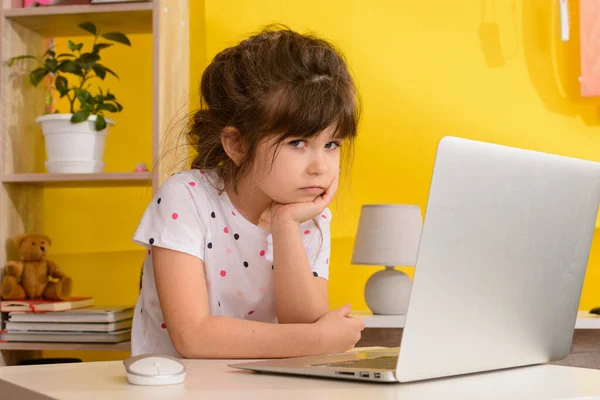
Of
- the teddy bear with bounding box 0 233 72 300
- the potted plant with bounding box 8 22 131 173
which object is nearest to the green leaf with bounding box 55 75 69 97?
the potted plant with bounding box 8 22 131 173

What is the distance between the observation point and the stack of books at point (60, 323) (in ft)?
7.35

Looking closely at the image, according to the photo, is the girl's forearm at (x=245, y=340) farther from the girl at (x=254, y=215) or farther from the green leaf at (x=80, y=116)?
the green leaf at (x=80, y=116)

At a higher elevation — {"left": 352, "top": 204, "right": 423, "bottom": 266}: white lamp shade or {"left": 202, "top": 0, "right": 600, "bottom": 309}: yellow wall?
{"left": 202, "top": 0, "right": 600, "bottom": 309}: yellow wall

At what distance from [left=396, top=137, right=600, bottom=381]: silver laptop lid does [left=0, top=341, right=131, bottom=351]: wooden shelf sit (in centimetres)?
151

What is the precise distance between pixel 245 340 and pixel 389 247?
4.35 feet

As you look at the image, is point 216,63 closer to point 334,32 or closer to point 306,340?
point 306,340

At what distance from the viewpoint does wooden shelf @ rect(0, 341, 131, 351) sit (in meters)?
2.22

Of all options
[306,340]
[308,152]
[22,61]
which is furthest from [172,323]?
[22,61]

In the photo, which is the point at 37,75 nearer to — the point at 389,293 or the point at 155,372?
the point at 389,293

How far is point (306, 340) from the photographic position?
110 cm

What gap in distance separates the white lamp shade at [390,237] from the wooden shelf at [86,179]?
70 centimetres

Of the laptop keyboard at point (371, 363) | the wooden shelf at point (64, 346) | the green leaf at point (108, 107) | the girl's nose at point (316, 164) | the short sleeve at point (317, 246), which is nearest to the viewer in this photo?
the laptop keyboard at point (371, 363)

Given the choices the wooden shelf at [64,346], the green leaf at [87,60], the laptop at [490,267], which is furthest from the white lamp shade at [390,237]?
the laptop at [490,267]

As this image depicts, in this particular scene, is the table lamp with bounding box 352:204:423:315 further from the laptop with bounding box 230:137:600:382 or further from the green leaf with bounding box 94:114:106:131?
the laptop with bounding box 230:137:600:382
